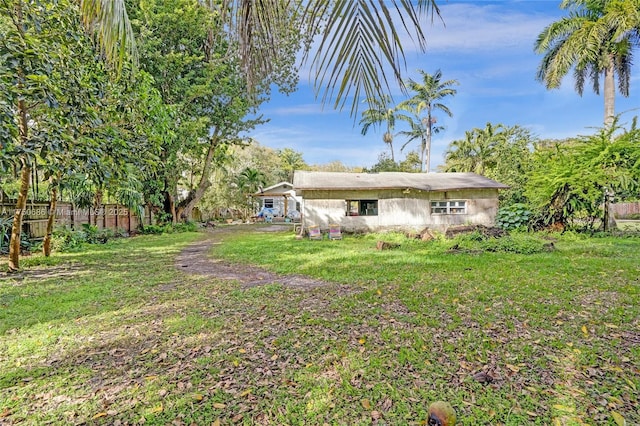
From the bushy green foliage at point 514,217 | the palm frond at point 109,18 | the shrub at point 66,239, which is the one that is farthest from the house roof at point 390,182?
the palm frond at point 109,18

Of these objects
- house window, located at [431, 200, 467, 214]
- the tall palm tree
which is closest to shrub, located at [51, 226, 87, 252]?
the tall palm tree

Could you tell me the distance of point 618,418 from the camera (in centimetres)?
225

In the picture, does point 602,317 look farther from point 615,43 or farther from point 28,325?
point 615,43

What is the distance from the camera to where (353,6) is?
1234mm

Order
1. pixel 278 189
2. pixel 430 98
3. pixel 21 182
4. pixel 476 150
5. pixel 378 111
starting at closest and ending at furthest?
pixel 378 111
pixel 21 182
pixel 430 98
pixel 476 150
pixel 278 189

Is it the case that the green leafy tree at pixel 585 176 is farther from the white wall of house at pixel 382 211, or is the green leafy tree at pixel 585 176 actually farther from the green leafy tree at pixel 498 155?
the white wall of house at pixel 382 211

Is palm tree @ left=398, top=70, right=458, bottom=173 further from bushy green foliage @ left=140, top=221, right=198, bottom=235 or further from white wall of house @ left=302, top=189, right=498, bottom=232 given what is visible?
bushy green foliage @ left=140, top=221, right=198, bottom=235

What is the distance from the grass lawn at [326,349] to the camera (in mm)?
2434

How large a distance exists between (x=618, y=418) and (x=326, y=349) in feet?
7.57

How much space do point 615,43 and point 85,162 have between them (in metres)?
19.3

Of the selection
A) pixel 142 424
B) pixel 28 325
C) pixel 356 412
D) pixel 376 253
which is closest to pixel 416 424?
pixel 356 412

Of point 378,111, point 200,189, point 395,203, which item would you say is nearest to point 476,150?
point 395,203

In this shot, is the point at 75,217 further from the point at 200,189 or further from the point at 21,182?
the point at 200,189

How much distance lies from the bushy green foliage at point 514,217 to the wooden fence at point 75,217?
1724cm
